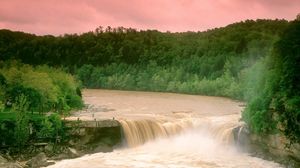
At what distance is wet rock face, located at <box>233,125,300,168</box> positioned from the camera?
113ft

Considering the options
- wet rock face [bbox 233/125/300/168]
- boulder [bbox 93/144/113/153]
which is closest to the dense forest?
Answer: wet rock face [bbox 233/125/300/168]

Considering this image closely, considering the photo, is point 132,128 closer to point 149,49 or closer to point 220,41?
point 220,41

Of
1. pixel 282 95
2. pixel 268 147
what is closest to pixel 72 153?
pixel 268 147

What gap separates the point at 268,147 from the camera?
37.4 meters

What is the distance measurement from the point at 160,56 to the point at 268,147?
90.9 m

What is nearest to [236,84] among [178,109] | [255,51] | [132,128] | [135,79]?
[255,51]

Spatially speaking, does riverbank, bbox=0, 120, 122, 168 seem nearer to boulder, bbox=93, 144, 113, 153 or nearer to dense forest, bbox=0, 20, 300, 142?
boulder, bbox=93, 144, 113, 153

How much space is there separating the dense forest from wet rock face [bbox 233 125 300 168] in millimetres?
1895

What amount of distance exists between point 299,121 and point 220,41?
83629mm

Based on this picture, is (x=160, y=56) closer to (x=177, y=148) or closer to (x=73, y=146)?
(x=177, y=148)

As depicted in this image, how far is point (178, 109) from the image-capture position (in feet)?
194

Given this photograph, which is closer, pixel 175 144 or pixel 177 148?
pixel 177 148

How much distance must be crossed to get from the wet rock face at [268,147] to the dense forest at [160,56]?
1.89 metres

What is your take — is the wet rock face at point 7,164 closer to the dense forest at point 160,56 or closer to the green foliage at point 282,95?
the dense forest at point 160,56
